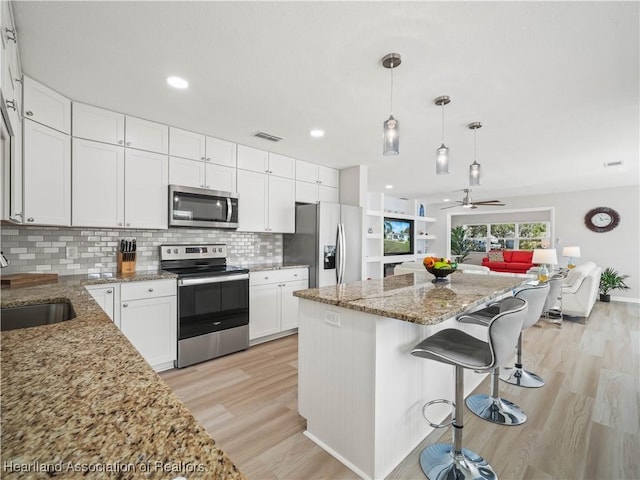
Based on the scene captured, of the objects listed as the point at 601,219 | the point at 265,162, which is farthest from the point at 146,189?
the point at 601,219

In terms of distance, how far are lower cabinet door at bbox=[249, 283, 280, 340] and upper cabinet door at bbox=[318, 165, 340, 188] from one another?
70.0 inches

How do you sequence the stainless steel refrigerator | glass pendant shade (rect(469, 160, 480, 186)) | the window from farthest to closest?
the window → the stainless steel refrigerator → glass pendant shade (rect(469, 160, 480, 186))

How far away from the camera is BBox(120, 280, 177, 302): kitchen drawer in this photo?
2.65 meters

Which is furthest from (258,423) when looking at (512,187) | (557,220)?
(557,220)

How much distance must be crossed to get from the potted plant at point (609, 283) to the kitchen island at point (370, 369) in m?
6.22

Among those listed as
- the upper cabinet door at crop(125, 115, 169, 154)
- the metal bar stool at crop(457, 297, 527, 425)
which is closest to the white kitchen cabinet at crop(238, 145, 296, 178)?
the upper cabinet door at crop(125, 115, 169, 154)

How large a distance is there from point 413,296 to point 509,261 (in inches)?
342

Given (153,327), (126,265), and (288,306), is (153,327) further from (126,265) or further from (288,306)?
(288,306)

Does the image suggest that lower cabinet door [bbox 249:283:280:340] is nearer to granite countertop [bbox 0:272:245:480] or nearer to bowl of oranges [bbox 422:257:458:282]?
bowl of oranges [bbox 422:257:458:282]

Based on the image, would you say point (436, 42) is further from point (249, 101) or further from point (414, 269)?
point (414, 269)

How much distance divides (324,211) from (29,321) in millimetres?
2983

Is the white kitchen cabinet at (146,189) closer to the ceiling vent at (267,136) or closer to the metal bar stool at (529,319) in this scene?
the ceiling vent at (267,136)

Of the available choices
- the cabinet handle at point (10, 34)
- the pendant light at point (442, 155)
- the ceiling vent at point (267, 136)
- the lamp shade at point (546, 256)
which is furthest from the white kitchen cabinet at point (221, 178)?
the lamp shade at point (546, 256)

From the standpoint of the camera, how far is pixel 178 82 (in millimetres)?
2281
